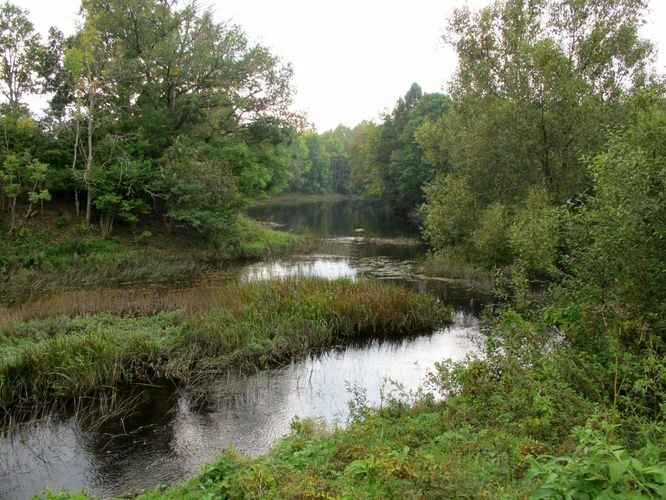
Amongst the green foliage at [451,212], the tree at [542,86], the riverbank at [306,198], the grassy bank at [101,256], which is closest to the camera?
the tree at [542,86]

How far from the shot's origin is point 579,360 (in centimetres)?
674

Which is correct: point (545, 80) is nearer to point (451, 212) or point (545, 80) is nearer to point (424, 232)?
point (451, 212)

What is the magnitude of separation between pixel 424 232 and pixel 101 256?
14.9 m

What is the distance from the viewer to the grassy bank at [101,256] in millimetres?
19125

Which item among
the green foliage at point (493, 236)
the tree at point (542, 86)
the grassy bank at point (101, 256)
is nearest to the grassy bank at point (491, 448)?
the tree at point (542, 86)

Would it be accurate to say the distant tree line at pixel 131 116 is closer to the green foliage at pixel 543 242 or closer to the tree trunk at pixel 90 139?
the tree trunk at pixel 90 139

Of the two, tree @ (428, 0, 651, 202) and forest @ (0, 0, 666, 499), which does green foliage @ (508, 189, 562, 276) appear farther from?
tree @ (428, 0, 651, 202)

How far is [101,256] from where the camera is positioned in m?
22.4

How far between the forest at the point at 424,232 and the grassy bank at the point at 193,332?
0.19 ft

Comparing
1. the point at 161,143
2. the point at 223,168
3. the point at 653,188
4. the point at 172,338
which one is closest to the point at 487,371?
the point at 653,188

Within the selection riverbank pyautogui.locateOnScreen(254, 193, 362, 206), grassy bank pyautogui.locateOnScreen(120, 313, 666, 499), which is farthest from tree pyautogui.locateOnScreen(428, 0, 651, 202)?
riverbank pyautogui.locateOnScreen(254, 193, 362, 206)

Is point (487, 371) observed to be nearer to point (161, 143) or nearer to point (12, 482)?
point (12, 482)

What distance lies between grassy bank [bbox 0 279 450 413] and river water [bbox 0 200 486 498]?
21.1 inches

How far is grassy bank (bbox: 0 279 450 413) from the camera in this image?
9.36 m
